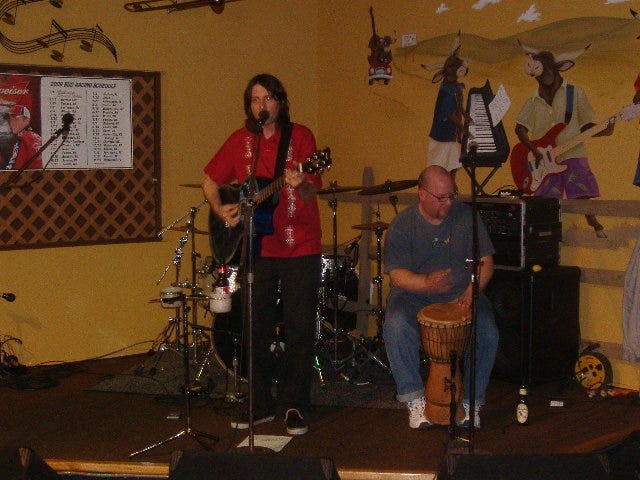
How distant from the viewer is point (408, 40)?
5.48 m

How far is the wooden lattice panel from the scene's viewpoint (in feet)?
16.7

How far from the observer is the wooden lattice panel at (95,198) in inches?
200

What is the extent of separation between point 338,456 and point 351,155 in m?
2.86

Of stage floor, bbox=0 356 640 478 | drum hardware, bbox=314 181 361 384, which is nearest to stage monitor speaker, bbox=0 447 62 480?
stage floor, bbox=0 356 640 478

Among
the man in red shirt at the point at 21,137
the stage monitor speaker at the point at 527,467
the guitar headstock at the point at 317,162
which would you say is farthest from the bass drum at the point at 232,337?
the stage monitor speaker at the point at 527,467

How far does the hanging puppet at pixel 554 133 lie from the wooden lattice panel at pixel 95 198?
229cm

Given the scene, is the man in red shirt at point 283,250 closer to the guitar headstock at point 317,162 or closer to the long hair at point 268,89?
the long hair at point 268,89

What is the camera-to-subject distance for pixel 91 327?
5406 mm

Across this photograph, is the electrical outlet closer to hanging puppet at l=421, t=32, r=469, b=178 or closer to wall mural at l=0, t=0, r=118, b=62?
hanging puppet at l=421, t=32, r=469, b=178

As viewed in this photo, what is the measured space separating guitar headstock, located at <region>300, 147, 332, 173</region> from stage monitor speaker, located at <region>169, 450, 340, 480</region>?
110 cm

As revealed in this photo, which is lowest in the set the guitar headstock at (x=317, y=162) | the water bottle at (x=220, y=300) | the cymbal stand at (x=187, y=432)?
the cymbal stand at (x=187, y=432)

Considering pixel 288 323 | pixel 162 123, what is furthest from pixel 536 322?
pixel 162 123

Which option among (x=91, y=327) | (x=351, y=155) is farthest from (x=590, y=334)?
(x=91, y=327)

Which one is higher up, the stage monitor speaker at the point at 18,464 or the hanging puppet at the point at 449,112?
the hanging puppet at the point at 449,112
